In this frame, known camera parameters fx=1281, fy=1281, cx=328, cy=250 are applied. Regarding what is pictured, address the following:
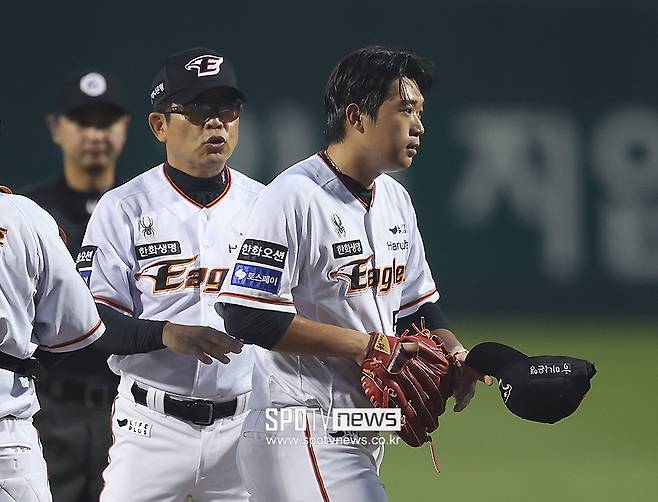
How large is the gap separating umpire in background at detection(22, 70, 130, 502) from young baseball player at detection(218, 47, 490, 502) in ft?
4.39

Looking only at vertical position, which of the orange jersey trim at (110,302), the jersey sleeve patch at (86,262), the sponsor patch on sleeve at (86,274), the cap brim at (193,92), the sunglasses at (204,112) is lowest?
the orange jersey trim at (110,302)

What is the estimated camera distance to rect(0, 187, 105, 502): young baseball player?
10.2 ft

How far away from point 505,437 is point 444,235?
379 centimetres

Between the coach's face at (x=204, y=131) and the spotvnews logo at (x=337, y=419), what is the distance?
3.55ft

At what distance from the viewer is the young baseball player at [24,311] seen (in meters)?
3.11

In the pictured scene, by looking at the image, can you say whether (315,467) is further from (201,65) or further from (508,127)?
(508,127)

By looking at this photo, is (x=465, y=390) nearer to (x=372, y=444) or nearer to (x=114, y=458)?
(x=372, y=444)

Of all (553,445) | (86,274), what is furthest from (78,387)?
(553,445)

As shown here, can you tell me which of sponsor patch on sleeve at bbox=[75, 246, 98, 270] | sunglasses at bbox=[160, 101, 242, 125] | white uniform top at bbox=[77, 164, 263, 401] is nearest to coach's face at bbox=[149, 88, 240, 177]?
sunglasses at bbox=[160, 101, 242, 125]

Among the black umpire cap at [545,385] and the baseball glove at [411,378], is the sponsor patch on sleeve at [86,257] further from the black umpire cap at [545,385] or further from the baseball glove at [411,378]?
the black umpire cap at [545,385]

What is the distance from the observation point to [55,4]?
34.4 ft

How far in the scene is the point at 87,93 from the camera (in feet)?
17.4

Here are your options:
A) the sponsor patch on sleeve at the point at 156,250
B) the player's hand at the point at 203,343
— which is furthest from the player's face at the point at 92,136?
the player's hand at the point at 203,343

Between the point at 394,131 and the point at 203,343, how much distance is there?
813mm
